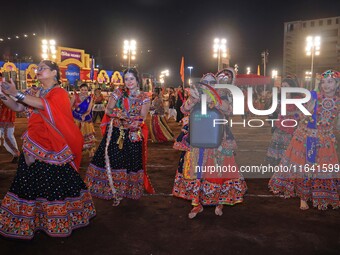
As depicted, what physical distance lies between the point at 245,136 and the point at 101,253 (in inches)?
411

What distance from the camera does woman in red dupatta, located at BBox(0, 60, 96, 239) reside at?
3775 millimetres

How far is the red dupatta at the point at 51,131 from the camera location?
3.73 metres

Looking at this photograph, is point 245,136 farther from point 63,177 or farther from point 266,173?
point 63,177

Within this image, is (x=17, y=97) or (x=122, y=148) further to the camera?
(x=122, y=148)

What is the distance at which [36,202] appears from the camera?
389 centimetres

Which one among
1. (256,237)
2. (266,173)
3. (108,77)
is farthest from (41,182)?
(108,77)

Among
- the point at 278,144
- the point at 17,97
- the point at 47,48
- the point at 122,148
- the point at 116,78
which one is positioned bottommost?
the point at 278,144

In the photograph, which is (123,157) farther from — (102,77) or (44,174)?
(102,77)

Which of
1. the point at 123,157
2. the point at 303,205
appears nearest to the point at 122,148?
the point at 123,157

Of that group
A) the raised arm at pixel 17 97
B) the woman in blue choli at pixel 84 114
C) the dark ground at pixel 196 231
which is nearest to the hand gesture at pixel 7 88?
the raised arm at pixel 17 97

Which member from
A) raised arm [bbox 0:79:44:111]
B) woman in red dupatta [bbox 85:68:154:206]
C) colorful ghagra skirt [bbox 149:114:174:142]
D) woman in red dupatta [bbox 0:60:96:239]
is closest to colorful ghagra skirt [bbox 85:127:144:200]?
woman in red dupatta [bbox 85:68:154:206]

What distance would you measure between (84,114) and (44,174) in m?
5.16

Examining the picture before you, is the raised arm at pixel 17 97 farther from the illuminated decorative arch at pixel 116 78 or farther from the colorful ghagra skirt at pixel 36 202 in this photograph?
the illuminated decorative arch at pixel 116 78

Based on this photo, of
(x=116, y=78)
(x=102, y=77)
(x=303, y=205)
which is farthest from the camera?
(x=116, y=78)
